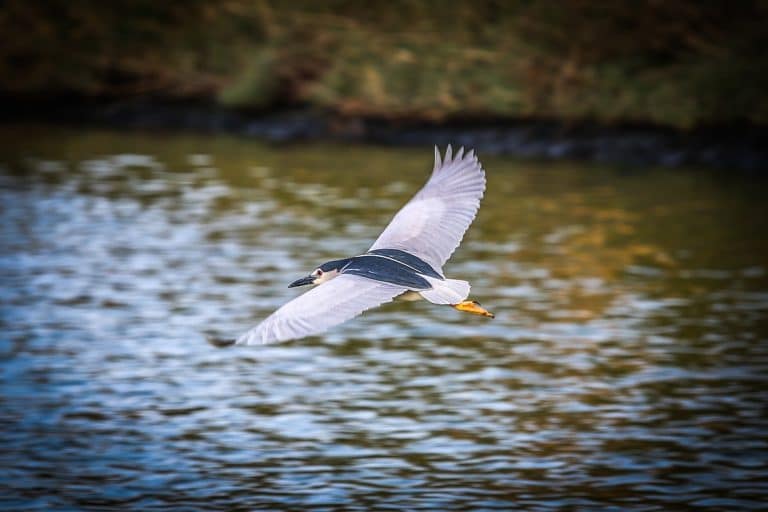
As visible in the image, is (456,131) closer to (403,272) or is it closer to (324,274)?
(324,274)

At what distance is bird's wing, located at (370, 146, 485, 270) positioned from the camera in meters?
6.55

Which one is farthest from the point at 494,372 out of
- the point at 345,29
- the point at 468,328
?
the point at 345,29

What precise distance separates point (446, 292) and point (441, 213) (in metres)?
1.13

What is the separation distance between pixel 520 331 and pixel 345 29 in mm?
15477

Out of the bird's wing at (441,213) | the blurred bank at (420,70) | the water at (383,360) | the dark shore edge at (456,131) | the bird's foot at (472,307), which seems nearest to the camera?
the bird's foot at (472,307)

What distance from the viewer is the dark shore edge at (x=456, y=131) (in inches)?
858

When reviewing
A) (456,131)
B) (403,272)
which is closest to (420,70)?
(456,131)

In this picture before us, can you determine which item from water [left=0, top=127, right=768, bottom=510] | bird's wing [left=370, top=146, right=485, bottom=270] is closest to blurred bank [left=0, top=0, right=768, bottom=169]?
water [left=0, top=127, right=768, bottom=510]

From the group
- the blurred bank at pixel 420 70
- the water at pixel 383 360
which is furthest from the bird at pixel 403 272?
the blurred bank at pixel 420 70

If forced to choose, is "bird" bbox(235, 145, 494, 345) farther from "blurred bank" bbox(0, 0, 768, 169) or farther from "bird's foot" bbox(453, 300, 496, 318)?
"blurred bank" bbox(0, 0, 768, 169)

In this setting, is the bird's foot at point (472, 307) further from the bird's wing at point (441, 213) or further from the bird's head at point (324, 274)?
the bird's wing at point (441, 213)

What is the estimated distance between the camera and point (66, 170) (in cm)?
2130

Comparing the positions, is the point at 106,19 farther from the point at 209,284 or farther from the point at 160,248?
the point at 209,284

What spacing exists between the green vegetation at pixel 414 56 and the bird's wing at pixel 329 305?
16430mm
